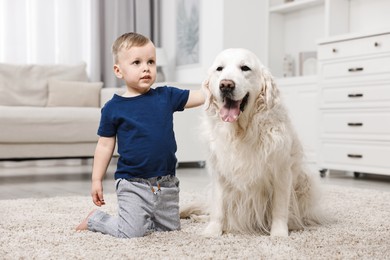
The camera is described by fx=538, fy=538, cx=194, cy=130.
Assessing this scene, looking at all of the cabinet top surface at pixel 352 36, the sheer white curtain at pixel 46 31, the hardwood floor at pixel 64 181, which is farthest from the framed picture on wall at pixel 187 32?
the cabinet top surface at pixel 352 36

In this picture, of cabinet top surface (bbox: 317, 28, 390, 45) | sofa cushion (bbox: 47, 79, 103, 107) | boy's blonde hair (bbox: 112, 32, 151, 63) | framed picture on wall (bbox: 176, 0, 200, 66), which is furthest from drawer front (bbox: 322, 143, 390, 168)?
boy's blonde hair (bbox: 112, 32, 151, 63)

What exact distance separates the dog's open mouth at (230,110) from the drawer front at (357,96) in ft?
7.61

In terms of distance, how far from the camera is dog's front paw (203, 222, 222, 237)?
6.10 ft

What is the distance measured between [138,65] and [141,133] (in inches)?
9.4

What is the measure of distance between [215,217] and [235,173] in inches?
7.6

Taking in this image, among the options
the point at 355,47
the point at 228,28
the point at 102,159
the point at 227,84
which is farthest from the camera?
the point at 228,28

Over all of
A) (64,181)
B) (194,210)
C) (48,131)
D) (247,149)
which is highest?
(247,149)

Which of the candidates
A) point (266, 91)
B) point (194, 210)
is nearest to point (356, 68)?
point (194, 210)

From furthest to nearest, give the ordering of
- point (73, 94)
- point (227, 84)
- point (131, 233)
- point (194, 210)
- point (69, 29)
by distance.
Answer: point (69, 29), point (73, 94), point (194, 210), point (131, 233), point (227, 84)

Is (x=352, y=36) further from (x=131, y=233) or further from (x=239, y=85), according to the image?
(x=131, y=233)

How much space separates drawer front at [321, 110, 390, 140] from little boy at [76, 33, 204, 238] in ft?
7.61

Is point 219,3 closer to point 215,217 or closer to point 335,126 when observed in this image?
point 335,126

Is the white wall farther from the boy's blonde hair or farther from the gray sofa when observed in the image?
the boy's blonde hair

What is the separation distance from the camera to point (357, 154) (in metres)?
3.99
